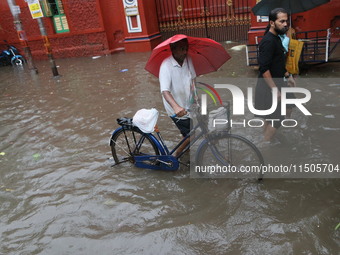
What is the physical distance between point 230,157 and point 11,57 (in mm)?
13002

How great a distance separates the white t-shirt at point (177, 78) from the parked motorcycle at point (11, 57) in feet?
38.7

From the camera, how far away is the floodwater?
9.23ft

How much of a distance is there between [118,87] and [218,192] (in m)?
5.24

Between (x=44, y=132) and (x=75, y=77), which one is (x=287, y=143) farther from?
(x=75, y=77)

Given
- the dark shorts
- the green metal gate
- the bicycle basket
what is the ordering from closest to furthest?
the bicycle basket → the dark shorts → the green metal gate

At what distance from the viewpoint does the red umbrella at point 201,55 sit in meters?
3.43

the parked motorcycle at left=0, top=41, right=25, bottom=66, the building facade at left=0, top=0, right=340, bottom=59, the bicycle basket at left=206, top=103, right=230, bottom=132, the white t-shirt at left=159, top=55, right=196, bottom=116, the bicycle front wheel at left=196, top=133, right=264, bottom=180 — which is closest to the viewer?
the bicycle basket at left=206, top=103, right=230, bottom=132

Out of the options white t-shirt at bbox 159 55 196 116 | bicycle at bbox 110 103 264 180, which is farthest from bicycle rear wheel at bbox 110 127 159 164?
white t-shirt at bbox 159 55 196 116

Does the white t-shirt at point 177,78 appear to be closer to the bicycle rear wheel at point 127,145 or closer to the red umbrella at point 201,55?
the red umbrella at point 201,55

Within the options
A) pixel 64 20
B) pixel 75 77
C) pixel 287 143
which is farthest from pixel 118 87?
pixel 64 20

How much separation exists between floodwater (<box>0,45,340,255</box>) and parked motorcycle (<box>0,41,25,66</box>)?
8.36m

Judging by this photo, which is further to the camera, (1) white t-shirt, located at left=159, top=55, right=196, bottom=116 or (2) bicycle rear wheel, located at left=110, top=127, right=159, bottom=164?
(2) bicycle rear wheel, located at left=110, top=127, right=159, bottom=164

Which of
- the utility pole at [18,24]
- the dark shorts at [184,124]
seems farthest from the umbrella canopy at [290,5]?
the utility pole at [18,24]

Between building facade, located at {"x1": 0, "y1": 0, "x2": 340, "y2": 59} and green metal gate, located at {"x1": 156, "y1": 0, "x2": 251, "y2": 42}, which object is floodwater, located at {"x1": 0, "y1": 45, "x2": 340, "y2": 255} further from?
building facade, located at {"x1": 0, "y1": 0, "x2": 340, "y2": 59}
